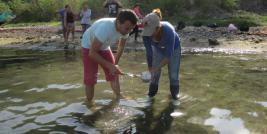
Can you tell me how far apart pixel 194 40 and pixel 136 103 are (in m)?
10.2

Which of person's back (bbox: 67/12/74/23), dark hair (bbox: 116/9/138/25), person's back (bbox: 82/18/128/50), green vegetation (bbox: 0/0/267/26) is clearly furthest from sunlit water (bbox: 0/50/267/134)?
green vegetation (bbox: 0/0/267/26)

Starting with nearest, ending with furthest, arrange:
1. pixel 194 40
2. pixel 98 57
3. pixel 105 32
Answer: pixel 105 32
pixel 98 57
pixel 194 40

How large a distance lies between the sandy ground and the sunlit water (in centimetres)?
375

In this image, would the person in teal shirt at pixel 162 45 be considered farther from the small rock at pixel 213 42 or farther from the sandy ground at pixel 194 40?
the small rock at pixel 213 42

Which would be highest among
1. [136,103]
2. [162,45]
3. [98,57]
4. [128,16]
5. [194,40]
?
[128,16]

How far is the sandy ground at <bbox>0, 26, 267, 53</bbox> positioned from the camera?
16842 millimetres

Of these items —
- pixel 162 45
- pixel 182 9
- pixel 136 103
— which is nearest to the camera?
pixel 162 45

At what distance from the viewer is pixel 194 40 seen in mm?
18438

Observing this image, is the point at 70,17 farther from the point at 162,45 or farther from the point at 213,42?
the point at 162,45

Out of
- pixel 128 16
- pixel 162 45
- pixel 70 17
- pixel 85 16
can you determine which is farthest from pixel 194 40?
pixel 128 16

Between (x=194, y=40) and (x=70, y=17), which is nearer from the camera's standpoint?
(x=194, y=40)

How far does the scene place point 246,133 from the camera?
22.5 feet

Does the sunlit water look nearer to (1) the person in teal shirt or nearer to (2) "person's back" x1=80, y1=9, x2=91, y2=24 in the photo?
(1) the person in teal shirt

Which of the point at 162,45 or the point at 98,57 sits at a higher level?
the point at 162,45
